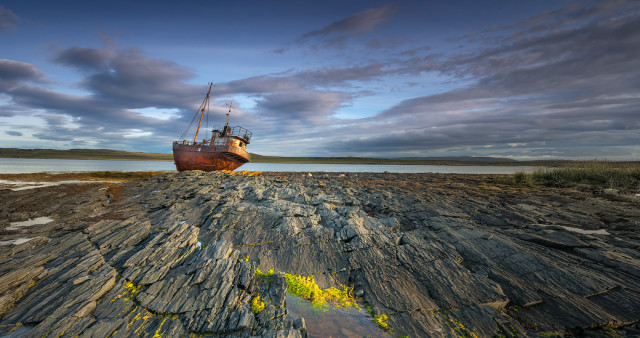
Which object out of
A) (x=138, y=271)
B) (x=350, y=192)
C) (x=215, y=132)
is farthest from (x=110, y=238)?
(x=215, y=132)

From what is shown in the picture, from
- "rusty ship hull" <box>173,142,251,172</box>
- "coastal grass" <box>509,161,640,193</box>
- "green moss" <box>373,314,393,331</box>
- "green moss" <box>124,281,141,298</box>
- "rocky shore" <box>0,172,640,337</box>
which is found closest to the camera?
"rocky shore" <box>0,172,640,337</box>

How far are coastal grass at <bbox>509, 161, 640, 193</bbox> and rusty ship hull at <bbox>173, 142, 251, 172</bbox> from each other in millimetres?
35521

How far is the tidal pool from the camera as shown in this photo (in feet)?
17.4

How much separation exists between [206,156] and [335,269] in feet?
113

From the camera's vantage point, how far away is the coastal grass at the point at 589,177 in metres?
18.0

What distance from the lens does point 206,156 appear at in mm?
36719

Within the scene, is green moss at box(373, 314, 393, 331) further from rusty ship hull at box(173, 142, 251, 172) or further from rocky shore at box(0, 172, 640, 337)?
rusty ship hull at box(173, 142, 251, 172)

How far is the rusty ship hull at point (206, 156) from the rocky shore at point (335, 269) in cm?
2445

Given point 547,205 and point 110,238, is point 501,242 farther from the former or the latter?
point 110,238

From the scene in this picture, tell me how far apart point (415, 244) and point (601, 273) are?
188 inches

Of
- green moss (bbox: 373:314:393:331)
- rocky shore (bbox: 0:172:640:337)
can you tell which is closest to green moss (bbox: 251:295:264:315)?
rocky shore (bbox: 0:172:640:337)

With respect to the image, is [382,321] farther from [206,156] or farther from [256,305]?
[206,156]

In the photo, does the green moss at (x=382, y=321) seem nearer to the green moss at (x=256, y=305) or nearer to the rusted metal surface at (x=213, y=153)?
the green moss at (x=256, y=305)

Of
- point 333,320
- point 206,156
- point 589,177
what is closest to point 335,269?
point 333,320
